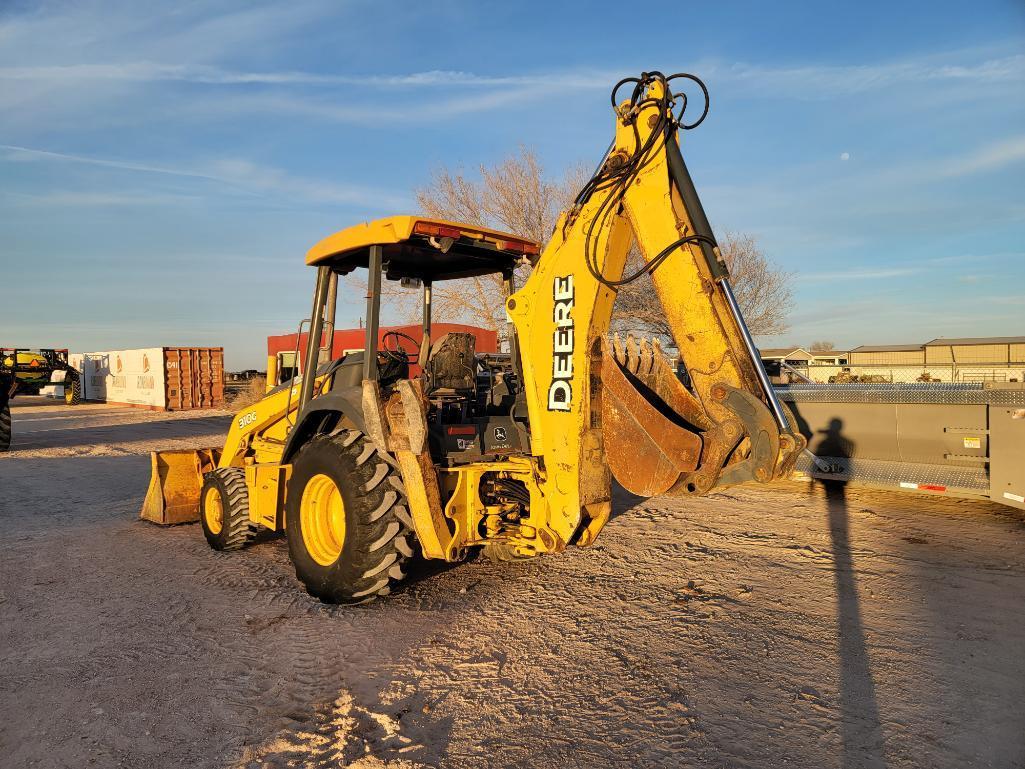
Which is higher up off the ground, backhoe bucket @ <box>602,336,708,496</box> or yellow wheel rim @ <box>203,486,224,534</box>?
backhoe bucket @ <box>602,336,708,496</box>

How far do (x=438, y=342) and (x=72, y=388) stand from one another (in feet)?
112

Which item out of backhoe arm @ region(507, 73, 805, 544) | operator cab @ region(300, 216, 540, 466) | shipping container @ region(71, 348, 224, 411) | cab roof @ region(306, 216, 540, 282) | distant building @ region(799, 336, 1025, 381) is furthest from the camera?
distant building @ region(799, 336, 1025, 381)

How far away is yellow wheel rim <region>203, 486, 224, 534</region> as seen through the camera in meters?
6.66

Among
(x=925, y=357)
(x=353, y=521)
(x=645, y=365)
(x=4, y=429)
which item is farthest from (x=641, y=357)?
(x=925, y=357)

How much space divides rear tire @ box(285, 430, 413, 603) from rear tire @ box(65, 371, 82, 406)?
107 ft

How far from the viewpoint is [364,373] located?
5.04 meters

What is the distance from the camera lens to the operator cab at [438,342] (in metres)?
4.95

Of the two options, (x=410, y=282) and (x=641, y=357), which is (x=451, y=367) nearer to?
(x=410, y=282)

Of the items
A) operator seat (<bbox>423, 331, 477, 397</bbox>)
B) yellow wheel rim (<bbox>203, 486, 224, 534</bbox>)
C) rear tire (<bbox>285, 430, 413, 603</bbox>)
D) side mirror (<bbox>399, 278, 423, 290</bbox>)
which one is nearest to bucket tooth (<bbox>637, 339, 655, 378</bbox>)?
operator seat (<bbox>423, 331, 477, 397</bbox>)

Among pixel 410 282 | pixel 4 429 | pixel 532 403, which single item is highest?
pixel 410 282

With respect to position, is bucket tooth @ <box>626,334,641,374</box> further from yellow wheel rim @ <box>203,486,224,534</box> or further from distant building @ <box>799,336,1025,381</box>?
distant building @ <box>799,336,1025,381</box>

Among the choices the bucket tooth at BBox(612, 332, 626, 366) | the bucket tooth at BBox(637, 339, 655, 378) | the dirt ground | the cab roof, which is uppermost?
the cab roof

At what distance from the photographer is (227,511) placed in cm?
643

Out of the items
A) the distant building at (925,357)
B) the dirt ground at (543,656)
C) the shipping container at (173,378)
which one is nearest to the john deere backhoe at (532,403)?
the dirt ground at (543,656)
